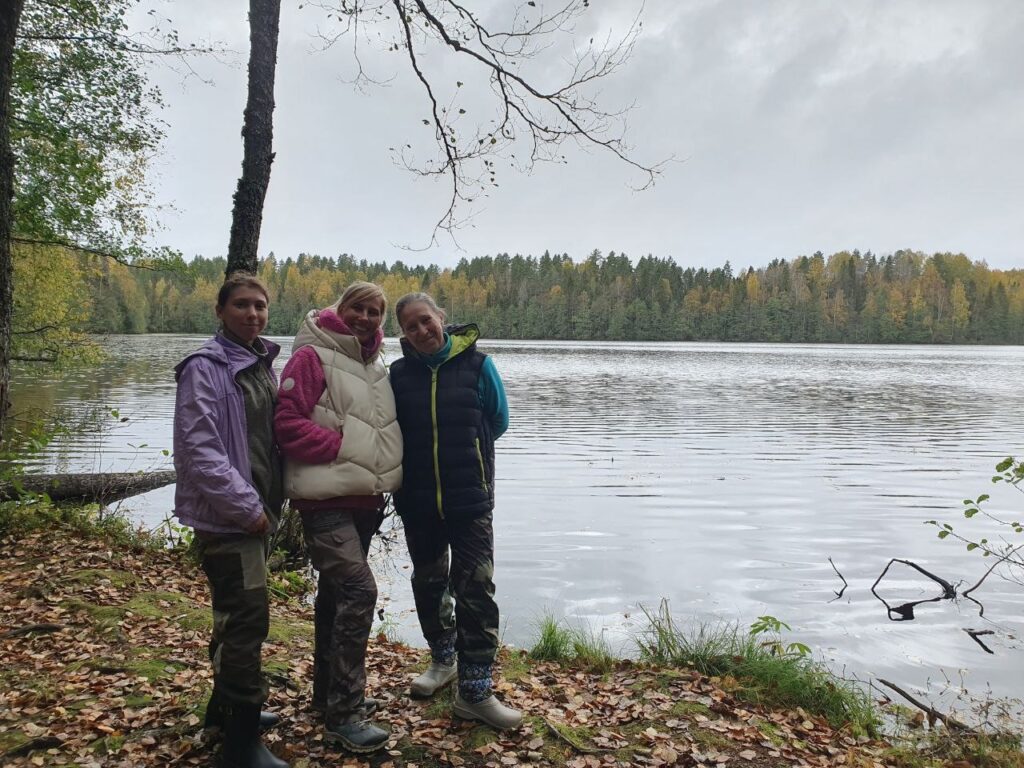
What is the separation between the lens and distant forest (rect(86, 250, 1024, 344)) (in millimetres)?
113938

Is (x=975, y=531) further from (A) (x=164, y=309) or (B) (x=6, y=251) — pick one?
(A) (x=164, y=309)

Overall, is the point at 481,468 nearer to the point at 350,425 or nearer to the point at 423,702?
the point at 350,425

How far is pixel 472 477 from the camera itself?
3836 mm

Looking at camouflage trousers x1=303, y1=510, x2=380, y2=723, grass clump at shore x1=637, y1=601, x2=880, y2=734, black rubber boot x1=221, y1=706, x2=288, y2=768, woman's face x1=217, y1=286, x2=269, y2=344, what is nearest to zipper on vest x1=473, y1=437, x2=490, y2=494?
camouflage trousers x1=303, y1=510, x2=380, y2=723

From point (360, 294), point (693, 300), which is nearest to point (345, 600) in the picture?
point (360, 294)

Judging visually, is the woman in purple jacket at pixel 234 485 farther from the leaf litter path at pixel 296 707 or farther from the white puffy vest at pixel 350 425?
the leaf litter path at pixel 296 707

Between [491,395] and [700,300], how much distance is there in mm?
129481

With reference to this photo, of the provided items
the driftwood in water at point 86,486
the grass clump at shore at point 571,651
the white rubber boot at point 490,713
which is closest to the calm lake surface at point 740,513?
the driftwood in water at point 86,486

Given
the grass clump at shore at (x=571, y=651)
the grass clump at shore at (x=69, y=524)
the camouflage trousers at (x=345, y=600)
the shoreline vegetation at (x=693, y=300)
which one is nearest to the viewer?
the camouflage trousers at (x=345, y=600)

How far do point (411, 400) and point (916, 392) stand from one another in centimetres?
3354

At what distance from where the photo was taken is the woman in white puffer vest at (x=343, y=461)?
339 centimetres

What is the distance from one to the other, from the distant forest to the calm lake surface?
8631 centimetres

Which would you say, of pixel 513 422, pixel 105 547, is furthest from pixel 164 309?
pixel 105 547

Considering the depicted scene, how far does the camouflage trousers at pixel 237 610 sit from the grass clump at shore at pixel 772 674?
11.2 ft
